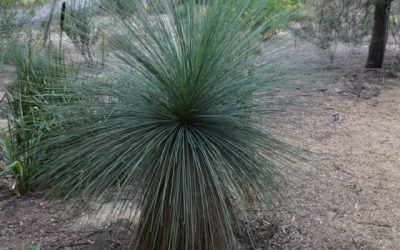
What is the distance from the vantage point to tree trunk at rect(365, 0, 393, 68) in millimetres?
7836

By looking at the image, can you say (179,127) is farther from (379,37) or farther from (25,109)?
(379,37)

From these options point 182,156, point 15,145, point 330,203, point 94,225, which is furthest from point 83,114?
point 330,203

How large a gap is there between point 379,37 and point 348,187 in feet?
15.2

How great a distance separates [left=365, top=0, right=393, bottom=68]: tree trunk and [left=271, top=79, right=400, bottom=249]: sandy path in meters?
2.11

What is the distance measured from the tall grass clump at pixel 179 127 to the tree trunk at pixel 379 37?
19.4ft

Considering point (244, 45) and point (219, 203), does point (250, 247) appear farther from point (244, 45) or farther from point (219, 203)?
point (244, 45)

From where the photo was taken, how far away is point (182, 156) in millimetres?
2262

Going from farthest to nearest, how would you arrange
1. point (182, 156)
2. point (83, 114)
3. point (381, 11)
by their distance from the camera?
point (381, 11) → point (83, 114) → point (182, 156)

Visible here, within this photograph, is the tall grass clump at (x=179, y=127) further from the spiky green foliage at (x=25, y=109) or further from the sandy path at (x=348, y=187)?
the spiky green foliage at (x=25, y=109)

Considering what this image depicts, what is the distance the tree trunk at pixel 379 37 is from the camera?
7.84m

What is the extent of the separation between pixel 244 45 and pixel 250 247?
1.18 metres

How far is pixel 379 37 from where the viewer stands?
808 centimetres

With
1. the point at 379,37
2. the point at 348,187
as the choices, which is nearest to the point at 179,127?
the point at 348,187

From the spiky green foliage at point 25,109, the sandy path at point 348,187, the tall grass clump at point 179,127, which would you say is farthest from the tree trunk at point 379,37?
the tall grass clump at point 179,127
